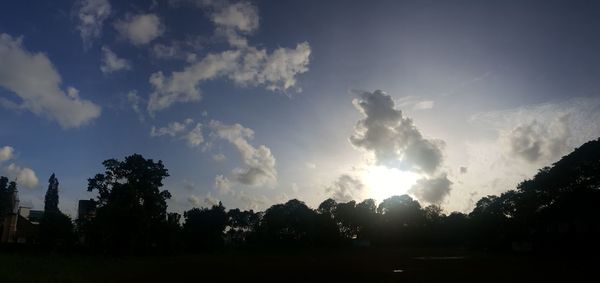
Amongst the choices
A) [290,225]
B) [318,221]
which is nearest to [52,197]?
[290,225]

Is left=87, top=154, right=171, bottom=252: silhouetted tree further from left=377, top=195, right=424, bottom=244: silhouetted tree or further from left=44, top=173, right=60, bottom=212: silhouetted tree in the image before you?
left=377, top=195, right=424, bottom=244: silhouetted tree

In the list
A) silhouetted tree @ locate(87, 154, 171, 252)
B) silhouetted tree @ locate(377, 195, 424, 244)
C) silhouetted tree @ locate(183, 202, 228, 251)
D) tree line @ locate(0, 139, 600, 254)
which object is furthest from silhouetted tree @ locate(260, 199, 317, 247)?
silhouetted tree @ locate(87, 154, 171, 252)

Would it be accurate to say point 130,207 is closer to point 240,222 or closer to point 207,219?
point 207,219

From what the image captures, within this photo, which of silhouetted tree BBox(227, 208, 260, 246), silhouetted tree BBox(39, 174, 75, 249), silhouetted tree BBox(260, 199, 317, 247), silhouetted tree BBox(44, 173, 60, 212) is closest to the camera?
silhouetted tree BBox(39, 174, 75, 249)

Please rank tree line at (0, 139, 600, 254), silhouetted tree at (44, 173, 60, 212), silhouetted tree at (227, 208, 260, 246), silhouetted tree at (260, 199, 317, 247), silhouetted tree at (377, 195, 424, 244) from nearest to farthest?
tree line at (0, 139, 600, 254) → silhouetted tree at (44, 173, 60, 212) → silhouetted tree at (260, 199, 317, 247) → silhouetted tree at (377, 195, 424, 244) → silhouetted tree at (227, 208, 260, 246)

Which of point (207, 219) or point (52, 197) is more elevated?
point (52, 197)

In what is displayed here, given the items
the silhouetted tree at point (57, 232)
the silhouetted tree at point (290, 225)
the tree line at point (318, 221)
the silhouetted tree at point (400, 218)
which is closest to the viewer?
the tree line at point (318, 221)

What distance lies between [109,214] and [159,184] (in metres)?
9.00

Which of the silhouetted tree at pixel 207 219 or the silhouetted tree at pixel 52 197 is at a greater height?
the silhouetted tree at pixel 52 197

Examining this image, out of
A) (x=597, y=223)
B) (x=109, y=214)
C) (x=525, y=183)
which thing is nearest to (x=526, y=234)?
(x=525, y=183)

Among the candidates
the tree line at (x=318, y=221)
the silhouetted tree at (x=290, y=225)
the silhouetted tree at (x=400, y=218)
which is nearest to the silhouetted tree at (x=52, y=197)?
the tree line at (x=318, y=221)

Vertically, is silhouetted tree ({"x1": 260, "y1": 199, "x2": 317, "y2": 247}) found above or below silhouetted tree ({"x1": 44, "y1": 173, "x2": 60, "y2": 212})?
below

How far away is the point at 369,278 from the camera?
27656mm

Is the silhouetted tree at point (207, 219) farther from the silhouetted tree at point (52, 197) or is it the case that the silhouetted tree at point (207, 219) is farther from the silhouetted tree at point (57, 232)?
the silhouetted tree at point (57, 232)
